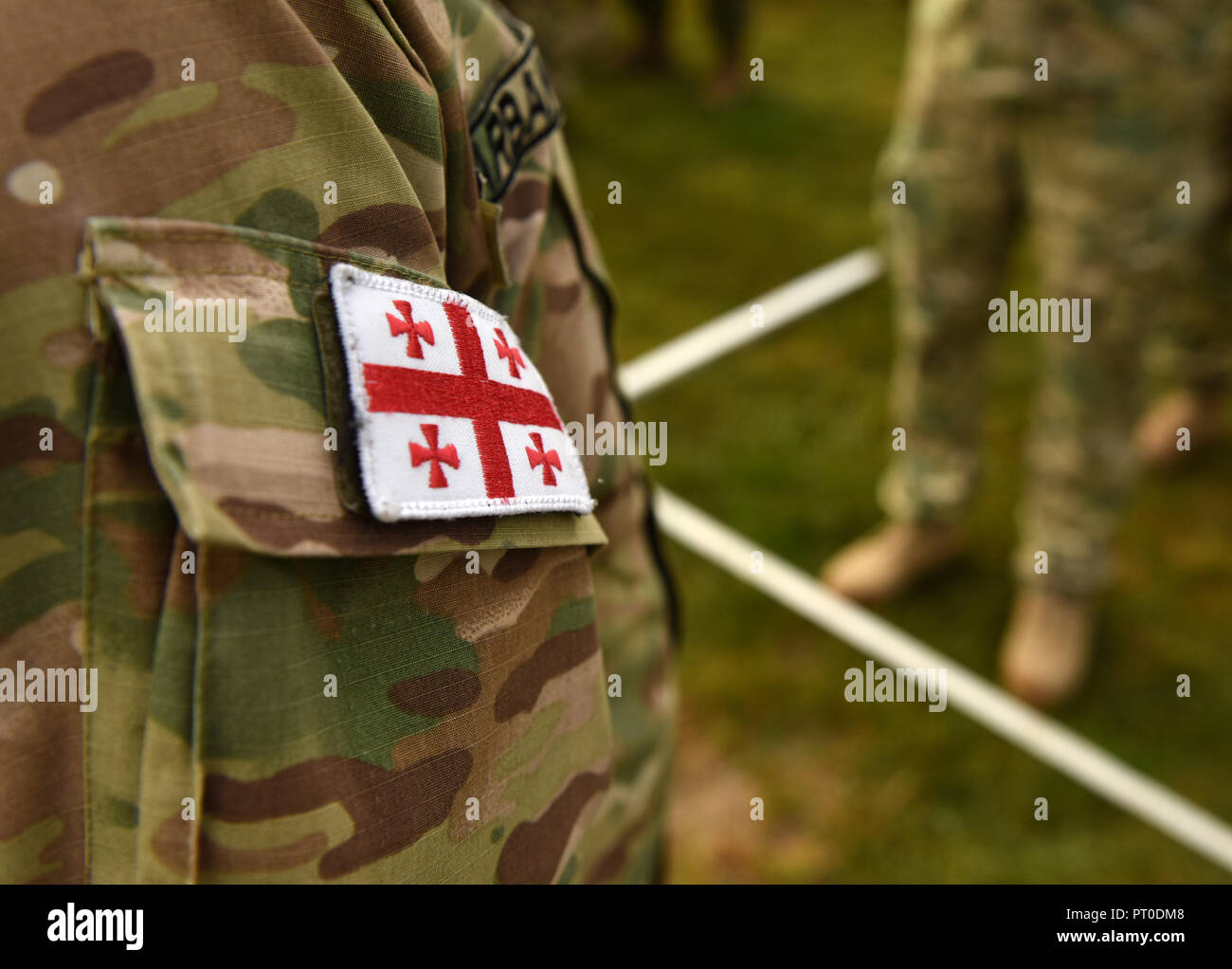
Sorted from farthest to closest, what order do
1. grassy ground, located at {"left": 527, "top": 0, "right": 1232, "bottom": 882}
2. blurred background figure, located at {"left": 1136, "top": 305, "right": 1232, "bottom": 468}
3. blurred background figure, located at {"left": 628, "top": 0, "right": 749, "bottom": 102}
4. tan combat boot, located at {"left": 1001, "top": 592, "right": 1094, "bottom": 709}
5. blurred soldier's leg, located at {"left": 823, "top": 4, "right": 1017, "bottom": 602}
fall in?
blurred background figure, located at {"left": 628, "top": 0, "right": 749, "bottom": 102} → blurred background figure, located at {"left": 1136, "top": 305, "right": 1232, "bottom": 468} → tan combat boot, located at {"left": 1001, "top": 592, "right": 1094, "bottom": 709} → grassy ground, located at {"left": 527, "top": 0, "right": 1232, "bottom": 882} → blurred soldier's leg, located at {"left": 823, "top": 4, "right": 1017, "bottom": 602}

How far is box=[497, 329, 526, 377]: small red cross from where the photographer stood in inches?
22.7

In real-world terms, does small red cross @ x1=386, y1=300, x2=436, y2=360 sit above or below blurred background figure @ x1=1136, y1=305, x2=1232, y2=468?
below

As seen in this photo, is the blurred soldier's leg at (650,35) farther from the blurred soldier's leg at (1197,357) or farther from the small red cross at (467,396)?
the small red cross at (467,396)

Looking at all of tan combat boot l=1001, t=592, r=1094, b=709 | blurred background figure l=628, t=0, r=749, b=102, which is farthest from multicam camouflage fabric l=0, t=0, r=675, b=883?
blurred background figure l=628, t=0, r=749, b=102

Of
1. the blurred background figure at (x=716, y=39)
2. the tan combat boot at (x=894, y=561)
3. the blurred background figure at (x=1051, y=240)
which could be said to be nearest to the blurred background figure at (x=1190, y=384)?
the blurred background figure at (x=1051, y=240)

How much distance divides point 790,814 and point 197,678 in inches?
61.7

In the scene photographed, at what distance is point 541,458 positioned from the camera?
1.91 ft

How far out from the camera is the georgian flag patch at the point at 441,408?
0.49 meters

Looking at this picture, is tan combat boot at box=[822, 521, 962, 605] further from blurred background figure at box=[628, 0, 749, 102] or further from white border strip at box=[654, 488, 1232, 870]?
blurred background figure at box=[628, 0, 749, 102]

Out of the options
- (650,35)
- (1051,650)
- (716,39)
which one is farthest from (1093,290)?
(650,35)

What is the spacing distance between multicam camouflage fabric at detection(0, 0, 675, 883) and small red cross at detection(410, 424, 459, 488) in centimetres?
3

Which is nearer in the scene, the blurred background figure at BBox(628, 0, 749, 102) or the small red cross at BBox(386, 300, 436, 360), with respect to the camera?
the small red cross at BBox(386, 300, 436, 360)

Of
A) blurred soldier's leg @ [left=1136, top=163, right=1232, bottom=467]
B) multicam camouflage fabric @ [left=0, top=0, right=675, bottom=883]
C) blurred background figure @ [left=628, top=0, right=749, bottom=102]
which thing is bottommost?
multicam camouflage fabric @ [left=0, top=0, right=675, bottom=883]
